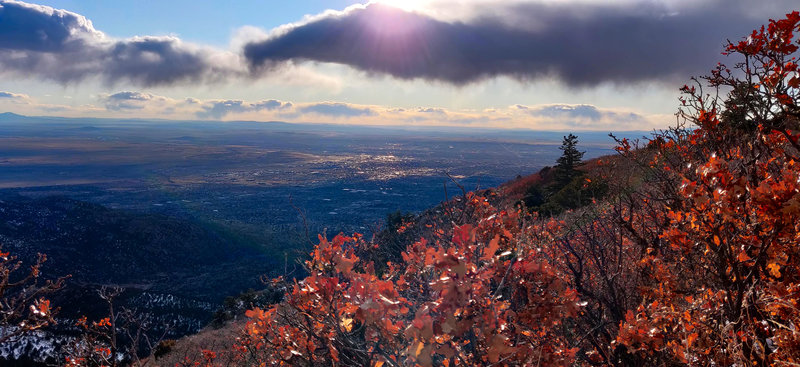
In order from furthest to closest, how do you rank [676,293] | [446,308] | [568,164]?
[568,164] < [676,293] < [446,308]

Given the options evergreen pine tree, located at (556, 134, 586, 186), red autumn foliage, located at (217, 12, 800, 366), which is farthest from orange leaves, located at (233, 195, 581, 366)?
evergreen pine tree, located at (556, 134, 586, 186)

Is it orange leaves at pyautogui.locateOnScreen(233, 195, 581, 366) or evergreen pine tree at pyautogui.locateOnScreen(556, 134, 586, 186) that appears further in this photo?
evergreen pine tree at pyautogui.locateOnScreen(556, 134, 586, 186)

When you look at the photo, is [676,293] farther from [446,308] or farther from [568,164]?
[568,164]

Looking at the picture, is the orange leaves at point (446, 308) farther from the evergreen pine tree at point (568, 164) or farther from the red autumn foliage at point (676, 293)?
the evergreen pine tree at point (568, 164)

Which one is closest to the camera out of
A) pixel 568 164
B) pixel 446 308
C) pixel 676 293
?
pixel 446 308

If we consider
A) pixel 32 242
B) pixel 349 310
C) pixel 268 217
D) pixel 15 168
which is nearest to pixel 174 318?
pixel 349 310

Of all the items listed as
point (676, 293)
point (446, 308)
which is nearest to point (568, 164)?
point (676, 293)

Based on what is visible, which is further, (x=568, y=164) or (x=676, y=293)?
(x=568, y=164)

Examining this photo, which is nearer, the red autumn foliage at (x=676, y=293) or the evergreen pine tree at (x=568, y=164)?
the red autumn foliage at (x=676, y=293)

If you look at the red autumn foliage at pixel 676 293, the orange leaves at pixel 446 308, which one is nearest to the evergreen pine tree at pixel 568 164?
the red autumn foliage at pixel 676 293

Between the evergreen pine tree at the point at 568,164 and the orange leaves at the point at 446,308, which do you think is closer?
the orange leaves at the point at 446,308

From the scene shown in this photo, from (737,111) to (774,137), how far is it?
948 mm

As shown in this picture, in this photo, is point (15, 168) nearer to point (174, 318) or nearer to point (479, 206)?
point (174, 318)

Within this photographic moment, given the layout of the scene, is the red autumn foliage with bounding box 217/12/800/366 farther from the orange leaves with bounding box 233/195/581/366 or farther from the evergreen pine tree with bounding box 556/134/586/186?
the evergreen pine tree with bounding box 556/134/586/186
